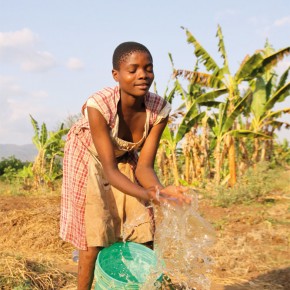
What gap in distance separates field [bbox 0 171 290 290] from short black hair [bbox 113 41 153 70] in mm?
1806

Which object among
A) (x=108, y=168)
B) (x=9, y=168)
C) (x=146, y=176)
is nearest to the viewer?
(x=108, y=168)

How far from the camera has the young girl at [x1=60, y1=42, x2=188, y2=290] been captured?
212 cm

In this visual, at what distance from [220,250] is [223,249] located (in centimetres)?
6

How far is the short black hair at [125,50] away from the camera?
78.8 inches

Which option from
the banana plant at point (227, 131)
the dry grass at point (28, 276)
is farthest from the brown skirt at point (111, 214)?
the banana plant at point (227, 131)

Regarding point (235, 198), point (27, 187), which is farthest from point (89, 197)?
point (27, 187)

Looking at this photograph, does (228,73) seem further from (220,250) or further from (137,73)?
(137,73)

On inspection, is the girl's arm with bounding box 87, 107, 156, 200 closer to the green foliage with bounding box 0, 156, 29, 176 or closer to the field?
the field

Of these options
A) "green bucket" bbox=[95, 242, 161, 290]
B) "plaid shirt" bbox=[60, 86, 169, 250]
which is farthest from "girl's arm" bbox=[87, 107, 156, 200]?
"green bucket" bbox=[95, 242, 161, 290]

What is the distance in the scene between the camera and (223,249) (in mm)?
5059

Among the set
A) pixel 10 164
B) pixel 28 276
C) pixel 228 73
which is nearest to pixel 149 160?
pixel 28 276

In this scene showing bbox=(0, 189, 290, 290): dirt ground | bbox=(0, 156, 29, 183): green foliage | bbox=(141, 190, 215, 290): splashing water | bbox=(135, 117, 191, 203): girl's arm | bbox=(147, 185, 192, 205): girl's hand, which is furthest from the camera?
bbox=(0, 156, 29, 183): green foliage

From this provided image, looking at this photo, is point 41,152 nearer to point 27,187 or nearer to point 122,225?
point 27,187

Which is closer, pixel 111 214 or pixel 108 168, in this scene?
pixel 108 168
